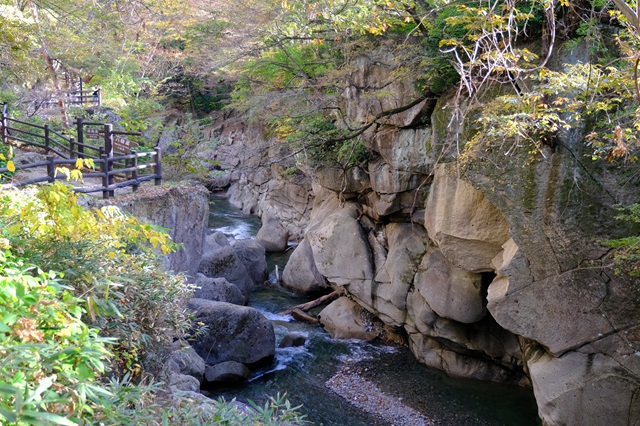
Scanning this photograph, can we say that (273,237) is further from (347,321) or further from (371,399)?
(371,399)

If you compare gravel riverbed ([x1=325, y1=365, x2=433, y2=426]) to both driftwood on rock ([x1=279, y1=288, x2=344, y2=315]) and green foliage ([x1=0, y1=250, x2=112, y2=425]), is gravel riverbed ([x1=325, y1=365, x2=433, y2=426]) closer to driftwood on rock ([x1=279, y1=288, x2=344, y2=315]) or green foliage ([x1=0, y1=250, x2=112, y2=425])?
driftwood on rock ([x1=279, y1=288, x2=344, y2=315])

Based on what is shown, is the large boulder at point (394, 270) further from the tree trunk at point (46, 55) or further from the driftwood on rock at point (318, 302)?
the tree trunk at point (46, 55)

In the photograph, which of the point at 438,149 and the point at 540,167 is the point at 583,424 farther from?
the point at 438,149

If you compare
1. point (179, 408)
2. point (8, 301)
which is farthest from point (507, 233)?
point (8, 301)

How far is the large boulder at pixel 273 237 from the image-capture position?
2114 centimetres

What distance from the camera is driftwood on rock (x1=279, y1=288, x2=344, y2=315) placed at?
48.5ft

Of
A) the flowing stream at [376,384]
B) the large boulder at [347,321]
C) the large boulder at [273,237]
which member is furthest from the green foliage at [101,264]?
the large boulder at [273,237]

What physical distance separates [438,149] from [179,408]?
25.8 feet

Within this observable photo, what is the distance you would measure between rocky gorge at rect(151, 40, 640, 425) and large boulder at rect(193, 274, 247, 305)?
2.33m

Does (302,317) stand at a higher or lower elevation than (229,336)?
lower

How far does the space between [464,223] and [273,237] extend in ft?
41.6

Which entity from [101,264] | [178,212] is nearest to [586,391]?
[101,264]

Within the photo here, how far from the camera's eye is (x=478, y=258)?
968cm

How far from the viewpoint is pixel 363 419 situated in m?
9.73
